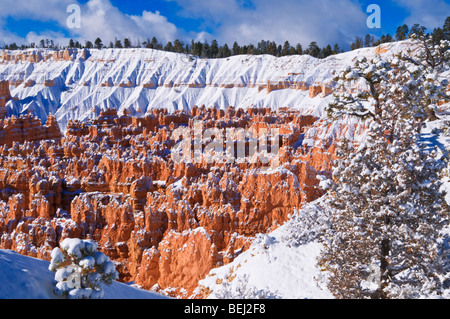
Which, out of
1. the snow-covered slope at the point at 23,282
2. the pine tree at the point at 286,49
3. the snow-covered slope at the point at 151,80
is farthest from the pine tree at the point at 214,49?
the snow-covered slope at the point at 23,282

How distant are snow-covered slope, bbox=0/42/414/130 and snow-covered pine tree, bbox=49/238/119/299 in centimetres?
7594

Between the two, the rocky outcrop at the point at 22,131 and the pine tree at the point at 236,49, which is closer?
the rocky outcrop at the point at 22,131

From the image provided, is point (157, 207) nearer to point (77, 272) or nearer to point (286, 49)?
point (77, 272)

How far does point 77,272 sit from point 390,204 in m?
5.48

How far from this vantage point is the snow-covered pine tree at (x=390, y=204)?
5.77 metres

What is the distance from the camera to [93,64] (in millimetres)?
115188

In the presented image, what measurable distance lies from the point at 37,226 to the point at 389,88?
25.0 metres

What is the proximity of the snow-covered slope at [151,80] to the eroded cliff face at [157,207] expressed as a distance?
52.2 m

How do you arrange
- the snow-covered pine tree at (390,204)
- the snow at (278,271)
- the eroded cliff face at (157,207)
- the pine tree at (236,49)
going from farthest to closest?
1. the pine tree at (236,49)
2. the eroded cliff face at (157,207)
3. the snow at (278,271)
4. the snow-covered pine tree at (390,204)

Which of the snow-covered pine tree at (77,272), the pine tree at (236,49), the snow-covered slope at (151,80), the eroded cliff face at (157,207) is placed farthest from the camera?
the pine tree at (236,49)

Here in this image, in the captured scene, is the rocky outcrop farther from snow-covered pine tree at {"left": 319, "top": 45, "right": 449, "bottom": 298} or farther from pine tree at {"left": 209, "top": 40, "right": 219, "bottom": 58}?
pine tree at {"left": 209, "top": 40, "right": 219, "bottom": 58}

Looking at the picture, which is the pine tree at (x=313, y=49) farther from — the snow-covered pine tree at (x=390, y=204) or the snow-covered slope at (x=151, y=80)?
the snow-covered pine tree at (x=390, y=204)

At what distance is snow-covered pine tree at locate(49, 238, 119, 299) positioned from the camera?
5.54 metres
